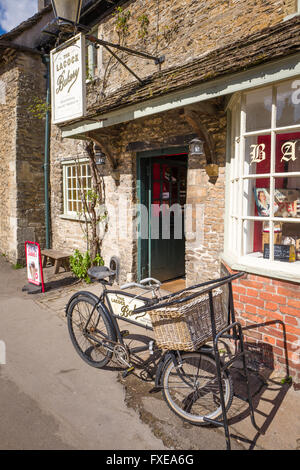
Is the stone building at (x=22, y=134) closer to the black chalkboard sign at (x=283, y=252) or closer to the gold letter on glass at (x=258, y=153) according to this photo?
the gold letter on glass at (x=258, y=153)

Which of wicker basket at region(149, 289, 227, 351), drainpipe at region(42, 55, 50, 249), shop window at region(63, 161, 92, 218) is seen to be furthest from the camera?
drainpipe at region(42, 55, 50, 249)

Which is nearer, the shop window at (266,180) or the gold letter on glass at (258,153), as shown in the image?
the shop window at (266,180)

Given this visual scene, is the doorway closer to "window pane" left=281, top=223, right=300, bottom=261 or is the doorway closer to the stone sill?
the stone sill

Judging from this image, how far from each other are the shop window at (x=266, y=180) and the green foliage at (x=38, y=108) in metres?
6.55

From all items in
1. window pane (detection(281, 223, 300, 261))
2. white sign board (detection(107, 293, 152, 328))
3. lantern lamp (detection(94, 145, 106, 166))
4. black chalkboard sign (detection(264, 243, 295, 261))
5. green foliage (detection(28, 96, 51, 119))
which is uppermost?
green foliage (detection(28, 96, 51, 119))

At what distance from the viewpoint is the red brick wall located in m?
3.34

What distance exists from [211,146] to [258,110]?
91 cm

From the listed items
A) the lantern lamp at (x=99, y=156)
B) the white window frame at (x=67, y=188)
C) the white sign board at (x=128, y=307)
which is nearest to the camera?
the white sign board at (x=128, y=307)

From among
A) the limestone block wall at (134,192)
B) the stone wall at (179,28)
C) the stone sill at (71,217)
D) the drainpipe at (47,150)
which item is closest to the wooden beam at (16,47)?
the drainpipe at (47,150)

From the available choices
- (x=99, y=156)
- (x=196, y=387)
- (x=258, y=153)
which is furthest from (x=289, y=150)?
(x=99, y=156)

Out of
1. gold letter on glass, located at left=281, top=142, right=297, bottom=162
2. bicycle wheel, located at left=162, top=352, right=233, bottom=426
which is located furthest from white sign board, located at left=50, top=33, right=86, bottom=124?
bicycle wheel, located at left=162, top=352, right=233, bottom=426

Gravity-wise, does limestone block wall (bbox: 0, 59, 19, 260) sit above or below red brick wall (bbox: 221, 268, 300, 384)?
above

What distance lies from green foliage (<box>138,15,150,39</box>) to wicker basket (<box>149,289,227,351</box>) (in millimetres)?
5697

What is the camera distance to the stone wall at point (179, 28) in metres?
4.61
